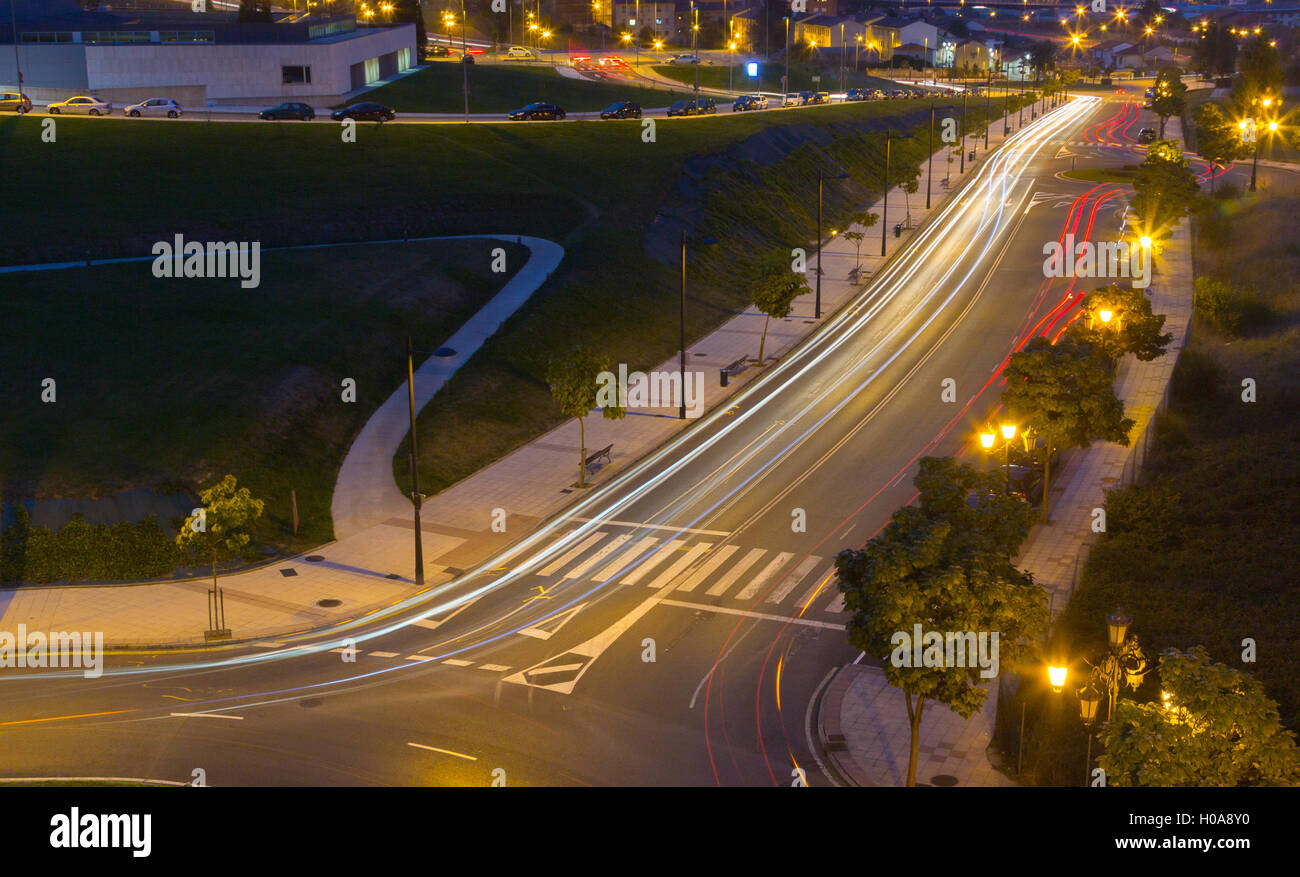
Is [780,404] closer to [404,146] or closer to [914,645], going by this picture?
[914,645]

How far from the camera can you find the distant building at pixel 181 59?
3519 inches

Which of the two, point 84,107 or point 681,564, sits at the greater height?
point 84,107

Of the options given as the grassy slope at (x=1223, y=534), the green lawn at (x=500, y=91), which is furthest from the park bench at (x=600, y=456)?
the green lawn at (x=500, y=91)

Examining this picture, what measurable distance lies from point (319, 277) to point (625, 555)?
26298mm

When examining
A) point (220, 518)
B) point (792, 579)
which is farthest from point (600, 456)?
point (220, 518)

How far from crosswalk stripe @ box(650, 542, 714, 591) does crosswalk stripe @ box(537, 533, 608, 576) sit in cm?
299

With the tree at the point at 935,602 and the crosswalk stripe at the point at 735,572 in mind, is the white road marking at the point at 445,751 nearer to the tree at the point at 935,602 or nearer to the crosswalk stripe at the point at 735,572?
the tree at the point at 935,602

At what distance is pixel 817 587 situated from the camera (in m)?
35.3

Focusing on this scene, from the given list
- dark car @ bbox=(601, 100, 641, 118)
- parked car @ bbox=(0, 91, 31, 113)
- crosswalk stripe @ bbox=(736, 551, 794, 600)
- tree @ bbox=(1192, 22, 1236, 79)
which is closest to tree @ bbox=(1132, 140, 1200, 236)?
dark car @ bbox=(601, 100, 641, 118)

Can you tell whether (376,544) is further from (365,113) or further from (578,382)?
(365,113)

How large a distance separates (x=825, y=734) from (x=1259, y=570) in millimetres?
13598

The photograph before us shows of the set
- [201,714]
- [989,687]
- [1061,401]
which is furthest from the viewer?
[1061,401]

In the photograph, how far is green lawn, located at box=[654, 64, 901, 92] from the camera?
492 ft

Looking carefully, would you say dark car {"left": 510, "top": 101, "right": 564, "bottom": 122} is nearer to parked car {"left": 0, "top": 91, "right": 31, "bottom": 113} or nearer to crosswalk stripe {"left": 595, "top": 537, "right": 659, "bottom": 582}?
→ parked car {"left": 0, "top": 91, "right": 31, "bottom": 113}
